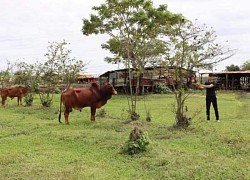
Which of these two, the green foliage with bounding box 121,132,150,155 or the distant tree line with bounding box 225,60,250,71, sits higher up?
the distant tree line with bounding box 225,60,250,71

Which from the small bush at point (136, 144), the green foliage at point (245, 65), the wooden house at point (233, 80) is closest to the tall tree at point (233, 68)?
the green foliage at point (245, 65)

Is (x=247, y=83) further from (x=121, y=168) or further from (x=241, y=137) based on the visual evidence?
(x=121, y=168)

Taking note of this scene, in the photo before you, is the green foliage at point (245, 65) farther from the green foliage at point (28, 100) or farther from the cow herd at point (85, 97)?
the cow herd at point (85, 97)

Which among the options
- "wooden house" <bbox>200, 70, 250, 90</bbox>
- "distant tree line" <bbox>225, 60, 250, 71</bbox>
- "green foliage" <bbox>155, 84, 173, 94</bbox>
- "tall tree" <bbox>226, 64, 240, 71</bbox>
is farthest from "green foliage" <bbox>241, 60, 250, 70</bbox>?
"green foliage" <bbox>155, 84, 173, 94</bbox>

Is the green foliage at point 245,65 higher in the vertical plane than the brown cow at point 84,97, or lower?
higher

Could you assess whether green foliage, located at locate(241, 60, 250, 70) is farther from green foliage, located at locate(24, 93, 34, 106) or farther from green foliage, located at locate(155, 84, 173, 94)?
green foliage, located at locate(24, 93, 34, 106)

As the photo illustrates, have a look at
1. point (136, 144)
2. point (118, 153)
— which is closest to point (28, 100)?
point (118, 153)

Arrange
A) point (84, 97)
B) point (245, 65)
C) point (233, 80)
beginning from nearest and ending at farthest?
point (84, 97) → point (233, 80) → point (245, 65)

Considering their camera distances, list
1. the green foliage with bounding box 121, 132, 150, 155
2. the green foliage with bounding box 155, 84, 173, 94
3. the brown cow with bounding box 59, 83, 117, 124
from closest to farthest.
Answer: the green foliage with bounding box 121, 132, 150, 155
the brown cow with bounding box 59, 83, 117, 124
the green foliage with bounding box 155, 84, 173, 94

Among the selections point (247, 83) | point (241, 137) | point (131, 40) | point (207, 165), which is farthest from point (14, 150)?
point (247, 83)

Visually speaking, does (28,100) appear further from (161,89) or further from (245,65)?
(245,65)

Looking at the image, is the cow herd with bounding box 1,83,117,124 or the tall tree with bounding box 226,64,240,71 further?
the tall tree with bounding box 226,64,240,71

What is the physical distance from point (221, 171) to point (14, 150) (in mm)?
4517

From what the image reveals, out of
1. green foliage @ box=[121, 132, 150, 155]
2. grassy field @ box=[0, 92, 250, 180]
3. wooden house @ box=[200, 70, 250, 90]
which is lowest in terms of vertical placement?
grassy field @ box=[0, 92, 250, 180]
